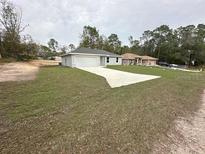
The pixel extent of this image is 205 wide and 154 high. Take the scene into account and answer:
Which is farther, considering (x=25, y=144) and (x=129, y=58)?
(x=129, y=58)

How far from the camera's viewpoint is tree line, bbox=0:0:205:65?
30484mm

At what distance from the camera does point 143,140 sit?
118 inches

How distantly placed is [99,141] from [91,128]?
22.4 inches

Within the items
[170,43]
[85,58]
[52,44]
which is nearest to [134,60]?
[170,43]

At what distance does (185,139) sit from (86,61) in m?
21.6

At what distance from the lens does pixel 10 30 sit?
31047 millimetres

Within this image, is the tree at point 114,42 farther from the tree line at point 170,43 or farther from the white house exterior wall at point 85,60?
the white house exterior wall at point 85,60

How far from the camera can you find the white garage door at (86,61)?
Result: 22812 millimetres

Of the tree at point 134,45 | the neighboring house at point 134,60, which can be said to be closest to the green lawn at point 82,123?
the neighboring house at point 134,60

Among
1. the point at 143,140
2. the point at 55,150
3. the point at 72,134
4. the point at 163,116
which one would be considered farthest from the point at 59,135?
the point at 163,116

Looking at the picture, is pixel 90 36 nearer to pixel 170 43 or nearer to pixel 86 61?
pixel 86 61

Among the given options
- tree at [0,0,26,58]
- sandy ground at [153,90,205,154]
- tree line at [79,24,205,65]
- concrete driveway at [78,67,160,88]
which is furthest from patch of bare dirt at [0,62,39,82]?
A: tree line at [79,24,205,65]

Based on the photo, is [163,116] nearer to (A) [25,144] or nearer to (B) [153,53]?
(A) [25,144]

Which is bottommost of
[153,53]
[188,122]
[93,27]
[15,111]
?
[188,122]
